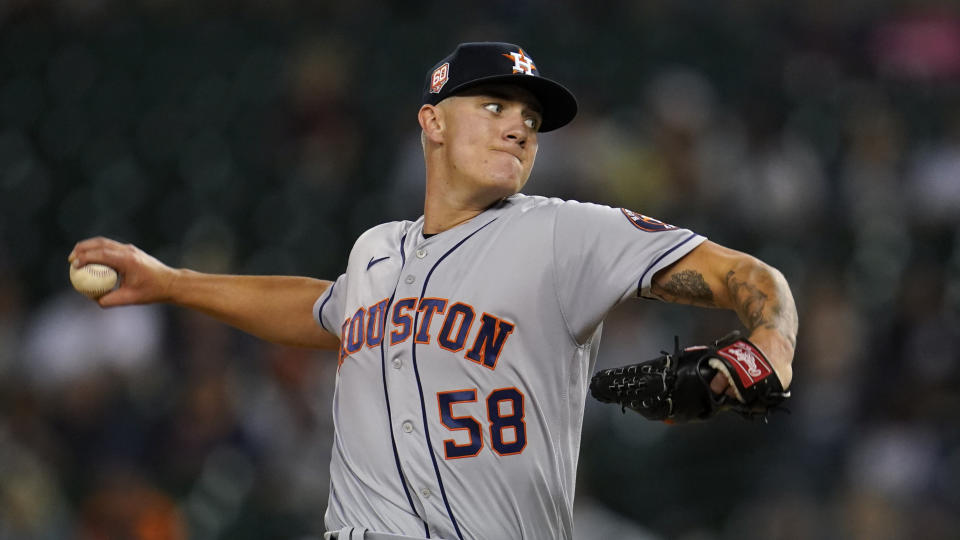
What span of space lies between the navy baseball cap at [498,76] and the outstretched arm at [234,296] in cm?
74

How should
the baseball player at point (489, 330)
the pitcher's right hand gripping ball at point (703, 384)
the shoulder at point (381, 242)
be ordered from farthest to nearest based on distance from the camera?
the shoulder at point (381, 242) → the baseball player at point (489, 330) → the pitcher's right hand gripping ball at point (703, 384)

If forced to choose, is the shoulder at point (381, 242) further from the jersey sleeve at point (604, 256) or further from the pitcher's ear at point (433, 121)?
the jersey sleeve at point (604, 256)

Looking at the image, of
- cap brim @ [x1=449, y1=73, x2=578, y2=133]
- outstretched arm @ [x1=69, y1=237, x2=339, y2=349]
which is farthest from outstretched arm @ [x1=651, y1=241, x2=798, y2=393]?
outstretched arm @ [x1=69, y1=237, x2=339, y2=349]

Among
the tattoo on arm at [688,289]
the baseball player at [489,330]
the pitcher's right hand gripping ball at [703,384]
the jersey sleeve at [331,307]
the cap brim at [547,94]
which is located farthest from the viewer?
the jersey sleeve at [331,307]

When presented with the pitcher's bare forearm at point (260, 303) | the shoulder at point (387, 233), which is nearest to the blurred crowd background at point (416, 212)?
the pitcher's bare forearm at point (260, 303)

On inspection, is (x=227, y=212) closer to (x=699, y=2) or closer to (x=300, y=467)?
(x=300, y=467)

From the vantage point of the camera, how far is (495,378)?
271 centimetres

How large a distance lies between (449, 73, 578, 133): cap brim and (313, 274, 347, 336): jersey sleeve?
645mm

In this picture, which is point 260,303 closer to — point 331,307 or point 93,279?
point 331,307

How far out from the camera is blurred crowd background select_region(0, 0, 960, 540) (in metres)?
5.77

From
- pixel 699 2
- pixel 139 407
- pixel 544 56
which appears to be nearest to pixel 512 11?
pixel 544 56

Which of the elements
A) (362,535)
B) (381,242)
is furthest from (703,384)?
(381,242)

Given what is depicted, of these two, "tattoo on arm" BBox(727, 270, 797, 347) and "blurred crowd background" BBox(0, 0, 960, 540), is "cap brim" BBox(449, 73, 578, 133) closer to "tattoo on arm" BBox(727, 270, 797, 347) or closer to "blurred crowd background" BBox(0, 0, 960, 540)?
"tattoo on arm" BBox(727, 270, 797, 347)

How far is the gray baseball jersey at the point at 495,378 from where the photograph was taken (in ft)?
8.82
